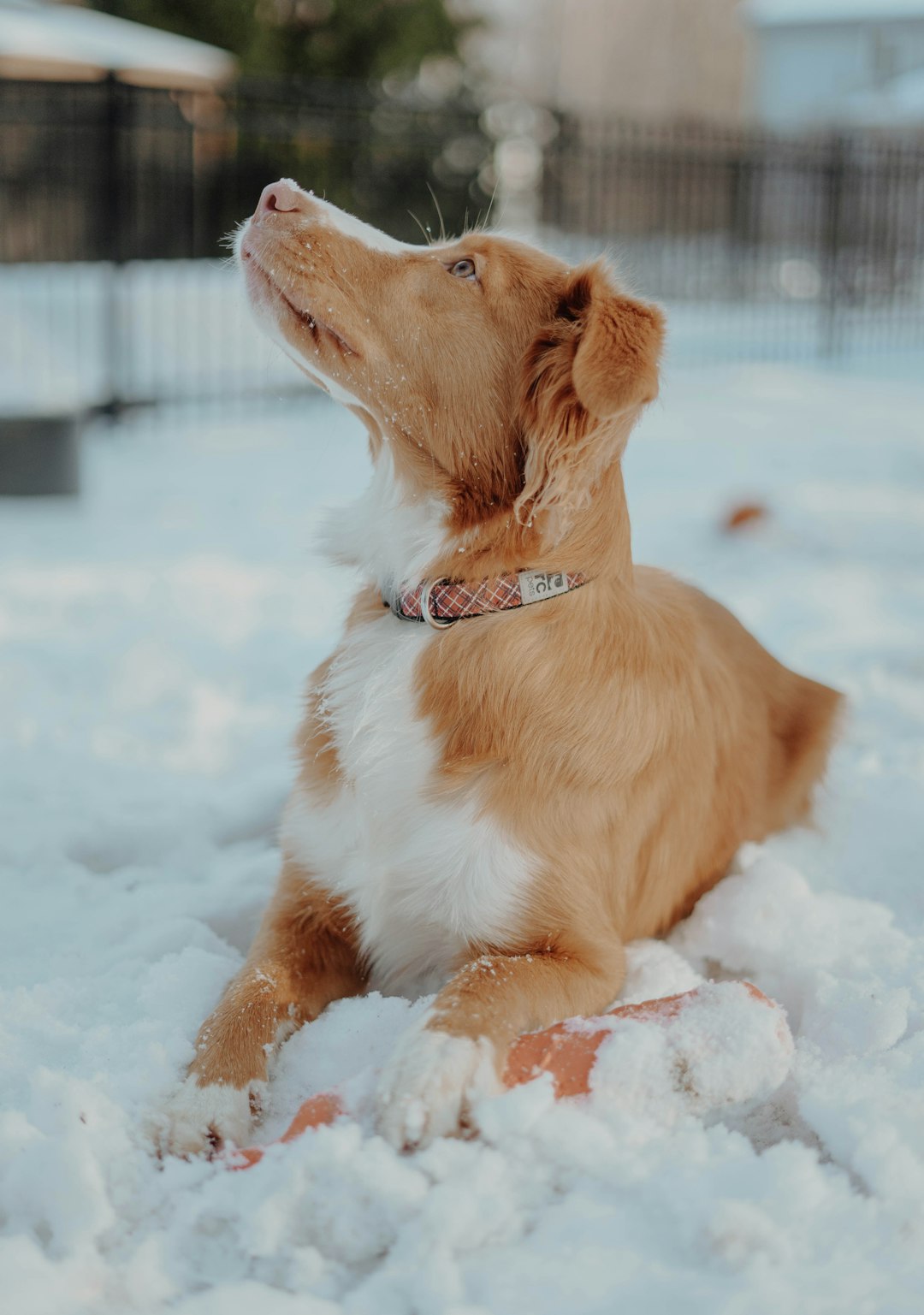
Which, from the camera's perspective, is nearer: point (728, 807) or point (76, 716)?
point (728, 807)

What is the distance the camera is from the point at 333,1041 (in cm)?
238

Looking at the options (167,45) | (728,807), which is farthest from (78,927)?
(167,45)

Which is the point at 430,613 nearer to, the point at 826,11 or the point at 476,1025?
the point at 476,1025

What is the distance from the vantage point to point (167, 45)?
37.8ft

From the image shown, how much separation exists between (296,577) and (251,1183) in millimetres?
4188

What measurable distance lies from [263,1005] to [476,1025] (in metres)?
0.48

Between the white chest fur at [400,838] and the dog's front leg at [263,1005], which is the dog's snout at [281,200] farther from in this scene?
the dog's front leg at [263,1005]

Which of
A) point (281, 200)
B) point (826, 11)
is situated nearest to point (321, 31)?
point (281, 200)

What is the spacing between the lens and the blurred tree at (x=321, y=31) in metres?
15.5

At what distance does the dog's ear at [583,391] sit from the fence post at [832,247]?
44.2 ft

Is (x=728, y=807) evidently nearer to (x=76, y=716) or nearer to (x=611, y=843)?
(x=611, y=843)

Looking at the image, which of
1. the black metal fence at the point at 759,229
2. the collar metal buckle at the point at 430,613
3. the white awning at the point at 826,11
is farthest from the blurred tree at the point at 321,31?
the white awning at the point at 826,11

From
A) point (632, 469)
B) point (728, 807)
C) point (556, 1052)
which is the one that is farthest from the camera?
point (632, 469)

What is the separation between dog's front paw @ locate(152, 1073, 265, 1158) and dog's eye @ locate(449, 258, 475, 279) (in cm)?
167
